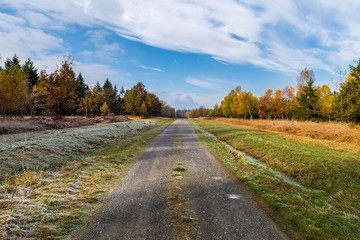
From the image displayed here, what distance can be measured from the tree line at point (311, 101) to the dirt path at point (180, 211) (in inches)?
1001

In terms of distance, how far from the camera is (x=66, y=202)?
4.14 metres

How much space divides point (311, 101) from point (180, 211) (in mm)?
37786

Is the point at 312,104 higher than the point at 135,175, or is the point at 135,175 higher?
the point at 312,104

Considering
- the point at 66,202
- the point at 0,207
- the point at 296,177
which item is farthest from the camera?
the point at 296,177

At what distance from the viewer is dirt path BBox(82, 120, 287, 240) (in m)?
3.12

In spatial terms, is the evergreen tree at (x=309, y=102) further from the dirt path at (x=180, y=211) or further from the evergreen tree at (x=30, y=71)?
the evergreen tree at (x=30, y=71)

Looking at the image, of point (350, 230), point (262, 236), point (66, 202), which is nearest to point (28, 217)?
point (66, 202)

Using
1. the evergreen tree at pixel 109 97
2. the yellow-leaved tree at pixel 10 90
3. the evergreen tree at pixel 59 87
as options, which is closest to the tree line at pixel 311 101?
the evergreen tree at pixel 59 87

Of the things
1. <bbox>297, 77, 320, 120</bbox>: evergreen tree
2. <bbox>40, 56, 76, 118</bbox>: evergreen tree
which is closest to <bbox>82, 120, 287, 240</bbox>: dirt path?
<bbox>40, 56, 76, 118</bbox>: evergreen tree

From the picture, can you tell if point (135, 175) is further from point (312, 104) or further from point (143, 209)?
point (312, 104)

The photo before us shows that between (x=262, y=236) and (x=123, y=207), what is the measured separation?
3.00 meters

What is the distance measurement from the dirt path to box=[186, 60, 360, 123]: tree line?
83.4 ft

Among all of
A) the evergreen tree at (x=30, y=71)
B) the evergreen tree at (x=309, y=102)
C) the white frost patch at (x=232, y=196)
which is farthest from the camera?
the evergreen tree at (x=30, y=71)

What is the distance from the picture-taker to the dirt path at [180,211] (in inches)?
123
